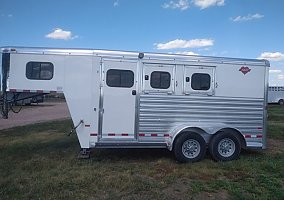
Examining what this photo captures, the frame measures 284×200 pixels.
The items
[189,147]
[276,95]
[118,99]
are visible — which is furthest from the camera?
[276,95]

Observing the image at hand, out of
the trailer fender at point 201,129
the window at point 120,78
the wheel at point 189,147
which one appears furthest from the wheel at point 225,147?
the window at point 120,78

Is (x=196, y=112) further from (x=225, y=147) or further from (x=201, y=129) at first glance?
(x=225, y=147)

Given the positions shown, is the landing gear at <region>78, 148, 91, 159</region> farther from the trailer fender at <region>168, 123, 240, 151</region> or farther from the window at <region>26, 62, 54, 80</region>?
the trailer fender at <region>168, 123, 240, 151</region>

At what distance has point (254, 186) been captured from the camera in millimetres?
6492

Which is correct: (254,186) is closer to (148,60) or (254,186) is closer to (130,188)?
(130,188)

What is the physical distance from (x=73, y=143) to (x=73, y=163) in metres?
3.05

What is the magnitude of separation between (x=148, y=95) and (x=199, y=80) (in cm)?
134

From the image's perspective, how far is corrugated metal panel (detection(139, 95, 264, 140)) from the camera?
8.22m

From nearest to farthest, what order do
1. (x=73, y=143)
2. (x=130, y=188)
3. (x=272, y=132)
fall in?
(x=130, y=188) < (x=73, y=143) < (x=272, y=132)

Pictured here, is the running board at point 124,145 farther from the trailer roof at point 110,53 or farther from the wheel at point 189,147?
the trailer roof at point 110,53

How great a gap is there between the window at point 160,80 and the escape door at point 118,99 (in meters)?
0.44

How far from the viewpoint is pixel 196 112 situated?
27.6 feet

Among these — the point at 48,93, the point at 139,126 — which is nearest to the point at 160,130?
the point at 139,126

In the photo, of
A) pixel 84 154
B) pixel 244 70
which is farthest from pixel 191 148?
pixel 84 154
